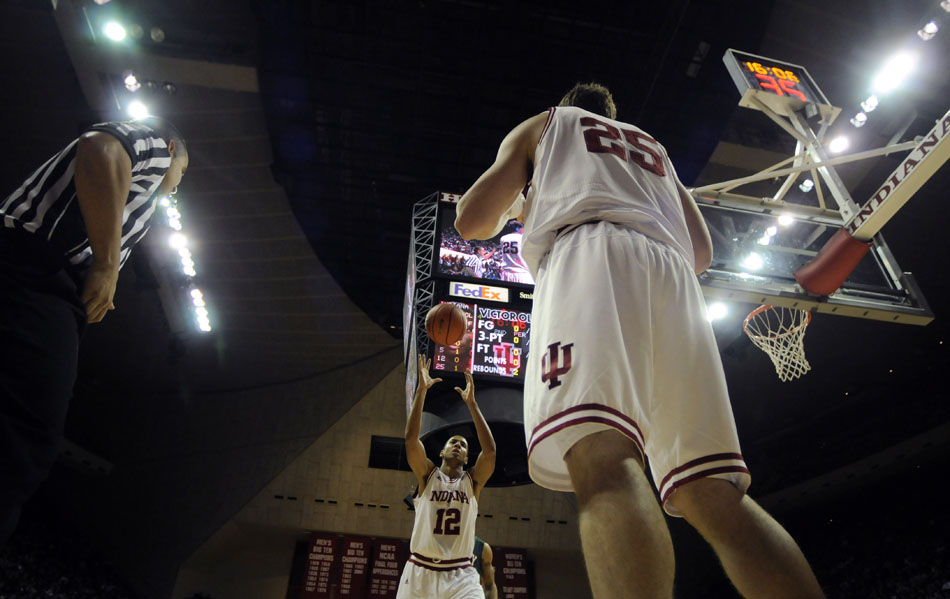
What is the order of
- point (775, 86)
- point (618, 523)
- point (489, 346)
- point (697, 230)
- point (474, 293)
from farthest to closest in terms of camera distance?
point (474, 293) → point (489, 346) → point (775, 86) → point (697, 230) → point (618, 523)

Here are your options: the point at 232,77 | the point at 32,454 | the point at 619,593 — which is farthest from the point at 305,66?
the point at 619,593

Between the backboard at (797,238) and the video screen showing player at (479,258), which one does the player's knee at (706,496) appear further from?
the video screen showing player at (479,258)

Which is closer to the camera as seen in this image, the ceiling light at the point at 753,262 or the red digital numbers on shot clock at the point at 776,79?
the ceiling light at the point at 753,262

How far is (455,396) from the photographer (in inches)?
265

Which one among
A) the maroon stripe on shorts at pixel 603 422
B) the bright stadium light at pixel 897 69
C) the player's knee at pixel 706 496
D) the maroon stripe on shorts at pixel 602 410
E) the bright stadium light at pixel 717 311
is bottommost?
the player's knee at pixel 706 496

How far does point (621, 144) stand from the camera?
172cm

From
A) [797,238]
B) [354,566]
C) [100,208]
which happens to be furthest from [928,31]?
[354,566]

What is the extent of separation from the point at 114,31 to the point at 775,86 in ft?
24.5

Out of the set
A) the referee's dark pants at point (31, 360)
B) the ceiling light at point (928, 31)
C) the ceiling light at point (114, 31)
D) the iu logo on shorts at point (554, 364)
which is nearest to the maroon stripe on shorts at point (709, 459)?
the iu logo on shorts at point (554, 364)

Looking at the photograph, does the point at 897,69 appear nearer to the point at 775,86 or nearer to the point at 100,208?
the point at 775,86

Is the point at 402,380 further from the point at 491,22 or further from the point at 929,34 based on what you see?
the point at 929,34

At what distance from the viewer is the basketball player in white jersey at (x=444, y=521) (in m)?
4.02

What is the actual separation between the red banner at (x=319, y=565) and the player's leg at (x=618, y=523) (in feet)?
38.0

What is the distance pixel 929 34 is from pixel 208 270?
421 inches
